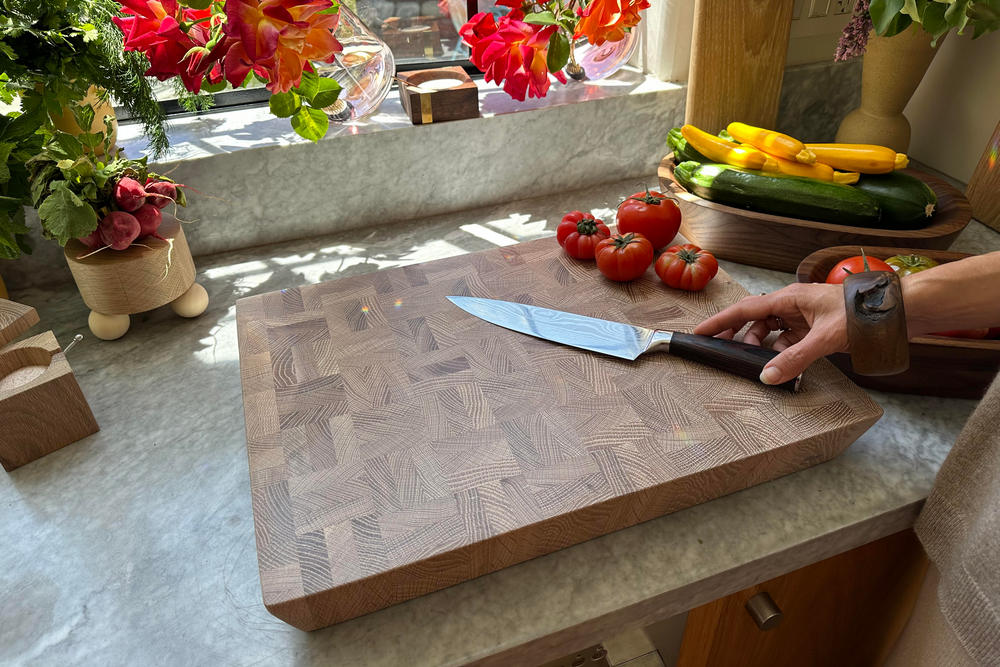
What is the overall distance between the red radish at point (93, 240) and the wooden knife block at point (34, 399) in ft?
0.38

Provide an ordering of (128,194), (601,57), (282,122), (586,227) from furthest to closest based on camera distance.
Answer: (601,57), (282,122), (586,227), (128,194)

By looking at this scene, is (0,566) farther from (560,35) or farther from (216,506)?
(560,35)

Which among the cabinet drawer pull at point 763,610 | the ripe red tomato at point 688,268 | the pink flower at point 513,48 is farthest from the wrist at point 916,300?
the pink flower at point 513,48

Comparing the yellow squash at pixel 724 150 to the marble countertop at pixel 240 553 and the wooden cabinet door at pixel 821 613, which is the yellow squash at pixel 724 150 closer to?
the marble countertop at pixel 240 553

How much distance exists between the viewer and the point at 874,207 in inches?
36.0

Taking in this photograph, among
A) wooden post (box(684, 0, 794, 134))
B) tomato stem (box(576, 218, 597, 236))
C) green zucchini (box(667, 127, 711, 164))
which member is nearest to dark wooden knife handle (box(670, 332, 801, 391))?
tomato stem (box(576, 218, 597, 236))

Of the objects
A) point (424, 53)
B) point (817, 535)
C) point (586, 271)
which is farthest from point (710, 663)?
point (424, 53)

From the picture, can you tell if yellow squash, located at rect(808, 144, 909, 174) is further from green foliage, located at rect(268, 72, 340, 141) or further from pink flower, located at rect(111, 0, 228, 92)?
pink flower, located at rect(111, 0, 228, 92)

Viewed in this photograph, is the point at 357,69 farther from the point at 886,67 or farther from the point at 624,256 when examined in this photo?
the point at 886,67

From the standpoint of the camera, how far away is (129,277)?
2.83 ft

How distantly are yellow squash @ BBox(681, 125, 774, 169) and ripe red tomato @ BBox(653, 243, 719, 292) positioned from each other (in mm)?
232

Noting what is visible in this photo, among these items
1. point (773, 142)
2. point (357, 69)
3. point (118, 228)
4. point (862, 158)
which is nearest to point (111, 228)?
point (118, 228)

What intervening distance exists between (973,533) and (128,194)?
0.97 metres

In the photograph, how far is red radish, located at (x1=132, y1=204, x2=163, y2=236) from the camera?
0.84 metres
